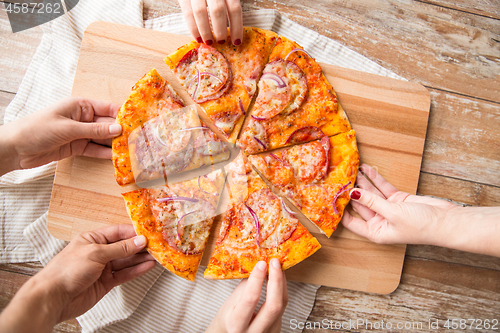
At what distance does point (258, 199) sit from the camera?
3533 millimetres

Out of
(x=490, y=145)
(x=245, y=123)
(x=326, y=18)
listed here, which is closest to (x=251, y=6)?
(x=326, y=18)

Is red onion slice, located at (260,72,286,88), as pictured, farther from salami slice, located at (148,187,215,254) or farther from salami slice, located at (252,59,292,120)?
salami slice, located at (148,187,215,254)

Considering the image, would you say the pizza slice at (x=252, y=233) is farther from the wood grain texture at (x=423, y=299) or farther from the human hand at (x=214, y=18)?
the human hand at (x=214, y=18)

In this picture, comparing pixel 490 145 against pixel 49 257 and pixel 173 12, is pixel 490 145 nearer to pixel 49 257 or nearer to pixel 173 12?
pixel 173 12

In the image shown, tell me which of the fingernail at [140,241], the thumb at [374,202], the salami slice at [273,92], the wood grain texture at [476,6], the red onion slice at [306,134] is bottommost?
the fingernail at [140,241]

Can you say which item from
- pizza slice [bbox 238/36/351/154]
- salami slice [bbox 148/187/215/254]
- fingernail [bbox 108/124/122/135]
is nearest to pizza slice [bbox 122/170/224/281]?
salami slice [bbox 148/187/215/254]

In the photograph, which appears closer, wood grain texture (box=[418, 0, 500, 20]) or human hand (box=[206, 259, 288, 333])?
human hand (box=[206, 259, 288, 333])

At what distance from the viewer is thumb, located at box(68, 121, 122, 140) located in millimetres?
3161

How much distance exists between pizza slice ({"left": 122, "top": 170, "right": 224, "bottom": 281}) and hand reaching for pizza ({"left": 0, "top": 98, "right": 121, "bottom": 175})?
0.76m

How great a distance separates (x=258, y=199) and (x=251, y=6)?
2487 millimetres

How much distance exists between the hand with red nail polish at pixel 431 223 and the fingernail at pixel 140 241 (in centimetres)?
233

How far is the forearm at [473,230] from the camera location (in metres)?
3.04

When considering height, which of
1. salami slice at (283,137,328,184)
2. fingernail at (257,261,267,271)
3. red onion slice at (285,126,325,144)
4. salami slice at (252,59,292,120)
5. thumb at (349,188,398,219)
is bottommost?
fingernail at (257,261,267,271)

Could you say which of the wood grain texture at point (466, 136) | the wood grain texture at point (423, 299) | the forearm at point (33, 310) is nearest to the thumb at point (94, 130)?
the forearm at point (33, 310)
